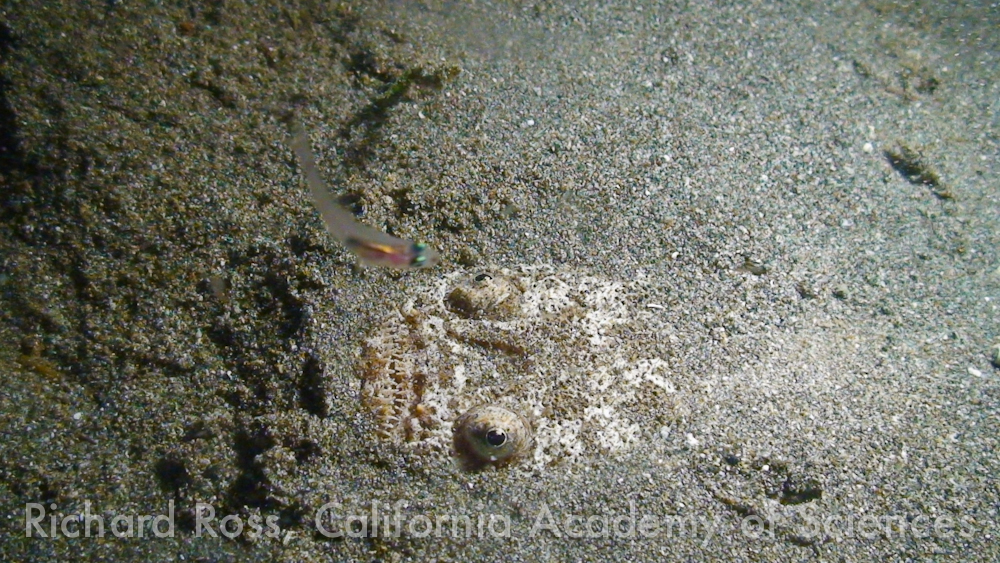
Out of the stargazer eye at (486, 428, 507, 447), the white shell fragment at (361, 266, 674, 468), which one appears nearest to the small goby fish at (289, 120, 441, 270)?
the white shell fragment at (361, 266, 674, 468)

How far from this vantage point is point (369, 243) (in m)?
2.80

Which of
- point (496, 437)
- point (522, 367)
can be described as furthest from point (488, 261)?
point (496, 437)

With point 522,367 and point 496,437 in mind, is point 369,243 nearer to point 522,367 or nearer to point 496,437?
point 522,367

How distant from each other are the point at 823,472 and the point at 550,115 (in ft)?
7.27

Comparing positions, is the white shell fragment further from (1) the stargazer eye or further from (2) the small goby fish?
(2) the small goby fish

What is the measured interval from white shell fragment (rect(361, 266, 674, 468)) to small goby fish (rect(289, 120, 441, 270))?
0.18 metres

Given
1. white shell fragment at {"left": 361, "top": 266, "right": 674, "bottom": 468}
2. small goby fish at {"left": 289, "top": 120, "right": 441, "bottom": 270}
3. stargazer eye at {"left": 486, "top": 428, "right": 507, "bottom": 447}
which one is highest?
small goby fish at {"left": 289, "top": 120, "right": 441, "bottom": 270}

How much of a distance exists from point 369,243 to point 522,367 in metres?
0.96

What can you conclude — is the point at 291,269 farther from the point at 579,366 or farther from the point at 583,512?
the point at 583,512

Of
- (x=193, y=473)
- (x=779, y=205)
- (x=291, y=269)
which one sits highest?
(x=779, y=205)

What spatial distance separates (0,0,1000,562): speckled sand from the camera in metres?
2.20

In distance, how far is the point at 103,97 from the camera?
113 inches

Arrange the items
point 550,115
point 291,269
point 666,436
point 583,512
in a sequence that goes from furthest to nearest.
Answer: point 550,115 < point 291,269 < point 666,436 < point 583,512

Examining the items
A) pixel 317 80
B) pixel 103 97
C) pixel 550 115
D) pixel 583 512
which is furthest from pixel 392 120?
pixel 583 512
